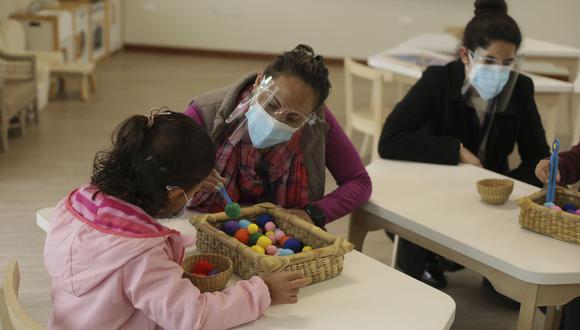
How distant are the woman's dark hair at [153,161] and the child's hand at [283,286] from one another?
0.24m

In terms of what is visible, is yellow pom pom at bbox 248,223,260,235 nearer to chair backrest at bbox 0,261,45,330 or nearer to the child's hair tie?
the child's hair tie

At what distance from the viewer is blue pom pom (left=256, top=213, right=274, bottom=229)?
1.68 metres

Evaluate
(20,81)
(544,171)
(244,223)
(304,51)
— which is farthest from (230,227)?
(20,81)

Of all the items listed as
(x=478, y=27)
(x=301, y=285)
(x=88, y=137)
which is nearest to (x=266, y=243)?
(x=301, y=285)

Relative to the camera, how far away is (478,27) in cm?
225

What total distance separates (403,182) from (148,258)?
1064mm

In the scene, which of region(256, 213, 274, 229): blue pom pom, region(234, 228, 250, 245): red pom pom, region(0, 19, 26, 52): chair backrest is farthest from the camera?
region(0, 19, 26, 52): chair backrest

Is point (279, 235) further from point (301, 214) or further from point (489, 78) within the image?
point (489, 78)

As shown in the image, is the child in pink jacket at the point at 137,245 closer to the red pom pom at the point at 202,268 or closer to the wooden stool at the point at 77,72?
the red pom pom at the point at 202,268

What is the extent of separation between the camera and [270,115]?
171 centimetres

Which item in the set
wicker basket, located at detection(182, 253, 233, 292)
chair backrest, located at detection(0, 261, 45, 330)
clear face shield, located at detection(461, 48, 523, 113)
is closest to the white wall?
clear face shield, located at detection(461, 48, 523, 113)

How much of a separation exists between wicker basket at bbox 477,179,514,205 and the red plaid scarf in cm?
49

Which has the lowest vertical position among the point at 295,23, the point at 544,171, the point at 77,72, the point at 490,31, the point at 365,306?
the point at 77,72

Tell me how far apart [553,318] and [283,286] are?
46.5 inches
